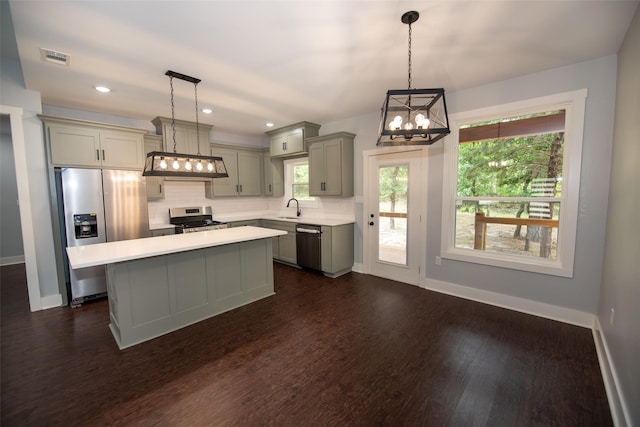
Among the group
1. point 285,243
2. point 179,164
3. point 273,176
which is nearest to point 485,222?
point 285,243

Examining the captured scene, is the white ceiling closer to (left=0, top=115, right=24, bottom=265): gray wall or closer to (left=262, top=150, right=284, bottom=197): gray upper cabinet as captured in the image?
(left=262, top=150, right=284, bottom=197): gray upper cabinet

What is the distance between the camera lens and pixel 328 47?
230 cm

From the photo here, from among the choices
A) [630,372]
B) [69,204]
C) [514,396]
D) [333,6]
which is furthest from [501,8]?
[69,204]

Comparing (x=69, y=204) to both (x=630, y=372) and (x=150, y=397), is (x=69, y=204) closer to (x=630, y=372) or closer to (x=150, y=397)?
(x=150, y=397)

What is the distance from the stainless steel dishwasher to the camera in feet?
14.4

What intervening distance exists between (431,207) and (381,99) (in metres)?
1.66

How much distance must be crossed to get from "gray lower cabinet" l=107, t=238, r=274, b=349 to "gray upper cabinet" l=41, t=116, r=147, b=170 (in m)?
1.90

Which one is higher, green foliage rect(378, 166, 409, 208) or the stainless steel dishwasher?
green foliage rect(378, 166, 409, 208)

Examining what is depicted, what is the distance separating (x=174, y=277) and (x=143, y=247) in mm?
431

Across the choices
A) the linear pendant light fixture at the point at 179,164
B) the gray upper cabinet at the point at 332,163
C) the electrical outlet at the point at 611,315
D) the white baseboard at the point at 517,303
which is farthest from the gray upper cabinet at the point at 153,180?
the electrical outlet at the point at 611,315

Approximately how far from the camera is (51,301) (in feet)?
11.0

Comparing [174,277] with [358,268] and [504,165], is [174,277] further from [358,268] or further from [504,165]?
[504,165]

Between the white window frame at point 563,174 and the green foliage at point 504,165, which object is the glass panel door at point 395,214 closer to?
the white window frame at point 563,174

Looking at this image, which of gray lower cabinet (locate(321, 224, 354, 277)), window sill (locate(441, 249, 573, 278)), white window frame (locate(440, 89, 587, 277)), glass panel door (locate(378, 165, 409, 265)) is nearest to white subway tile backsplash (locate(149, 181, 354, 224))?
gray lower cabinet (locate(321, 224, 354, 277))
